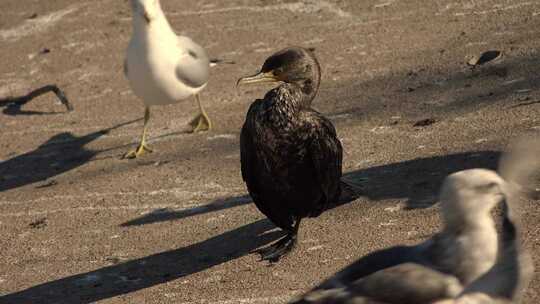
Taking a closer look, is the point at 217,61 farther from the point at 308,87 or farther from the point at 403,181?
the point at 308,87

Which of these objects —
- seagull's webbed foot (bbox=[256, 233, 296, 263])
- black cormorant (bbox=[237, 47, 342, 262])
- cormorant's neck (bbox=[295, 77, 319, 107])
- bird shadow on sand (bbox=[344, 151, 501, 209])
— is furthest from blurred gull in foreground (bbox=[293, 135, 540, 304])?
bird shadow on sand (bbox=[344, 151, 501, 209])

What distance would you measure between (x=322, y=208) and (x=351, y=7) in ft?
20.1

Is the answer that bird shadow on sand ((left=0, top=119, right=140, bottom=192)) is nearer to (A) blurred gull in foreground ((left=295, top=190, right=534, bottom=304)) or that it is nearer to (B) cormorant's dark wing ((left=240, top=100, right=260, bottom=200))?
(B) cormorant's dark wing ((left=240, top=100, right=260, bottom=200))

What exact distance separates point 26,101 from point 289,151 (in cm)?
599

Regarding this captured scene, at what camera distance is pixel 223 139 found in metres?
10.1

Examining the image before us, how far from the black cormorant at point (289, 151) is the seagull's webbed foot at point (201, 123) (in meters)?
3.20

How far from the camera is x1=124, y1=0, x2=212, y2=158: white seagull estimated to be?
10047 mm

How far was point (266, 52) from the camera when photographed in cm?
1203

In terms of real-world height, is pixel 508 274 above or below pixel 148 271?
above

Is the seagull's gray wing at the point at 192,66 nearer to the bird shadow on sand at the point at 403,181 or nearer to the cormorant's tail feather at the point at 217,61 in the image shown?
the cormorant's tail feather at the point at 217,61

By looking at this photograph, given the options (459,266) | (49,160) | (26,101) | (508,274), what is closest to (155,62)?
(49,160)

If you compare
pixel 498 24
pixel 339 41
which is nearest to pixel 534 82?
pixel 498 24

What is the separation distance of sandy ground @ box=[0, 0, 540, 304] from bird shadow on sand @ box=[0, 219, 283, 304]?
0.06ft

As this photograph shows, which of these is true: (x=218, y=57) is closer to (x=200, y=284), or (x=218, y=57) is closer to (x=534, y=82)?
(x=534, y=82)
